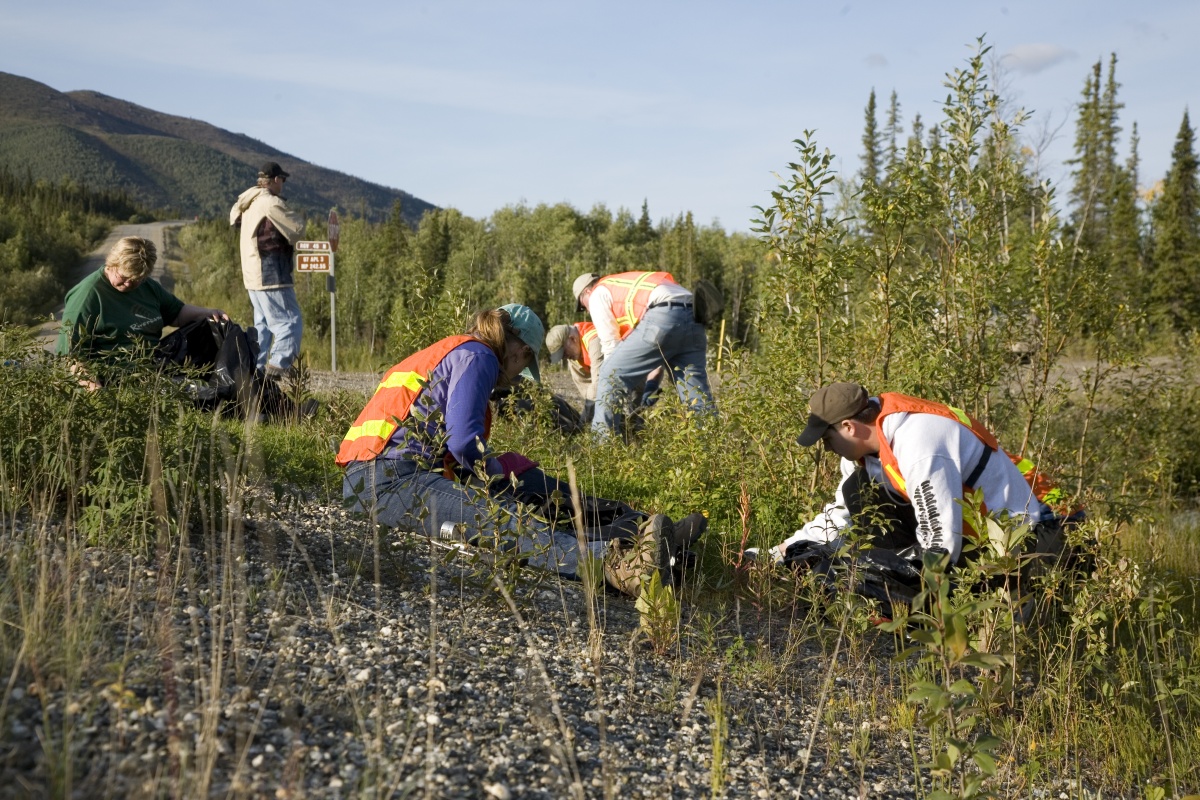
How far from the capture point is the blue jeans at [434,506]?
406 cm

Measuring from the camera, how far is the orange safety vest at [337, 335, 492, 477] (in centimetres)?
460

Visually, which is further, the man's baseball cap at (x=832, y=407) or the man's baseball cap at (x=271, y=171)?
the man's baseball cap at (x=271, y=171)

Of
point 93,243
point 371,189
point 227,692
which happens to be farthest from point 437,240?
point 371,189

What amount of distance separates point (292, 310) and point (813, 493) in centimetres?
500

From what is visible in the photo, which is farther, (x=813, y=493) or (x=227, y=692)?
(x=813, y=493)

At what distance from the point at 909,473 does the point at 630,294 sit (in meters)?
3.83

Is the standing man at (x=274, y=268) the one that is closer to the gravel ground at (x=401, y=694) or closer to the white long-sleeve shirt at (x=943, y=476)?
the gravel ground at (x=401, y=694)

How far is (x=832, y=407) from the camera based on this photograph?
15.3 ft

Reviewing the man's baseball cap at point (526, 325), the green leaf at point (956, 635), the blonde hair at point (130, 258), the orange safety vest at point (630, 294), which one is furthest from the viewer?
the orange safety vest at point (630, 294)

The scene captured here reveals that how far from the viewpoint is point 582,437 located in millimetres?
7086

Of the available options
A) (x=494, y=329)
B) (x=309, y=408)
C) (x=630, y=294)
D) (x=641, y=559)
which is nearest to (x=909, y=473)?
(x=641, y=559)

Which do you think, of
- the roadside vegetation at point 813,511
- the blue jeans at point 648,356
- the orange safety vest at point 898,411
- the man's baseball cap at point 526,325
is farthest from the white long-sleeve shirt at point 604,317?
the orange safety vest at point 898,411

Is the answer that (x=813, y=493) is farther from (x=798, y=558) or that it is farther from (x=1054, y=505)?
(x=1054, y=505)

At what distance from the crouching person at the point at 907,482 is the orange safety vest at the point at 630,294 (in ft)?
10.5
